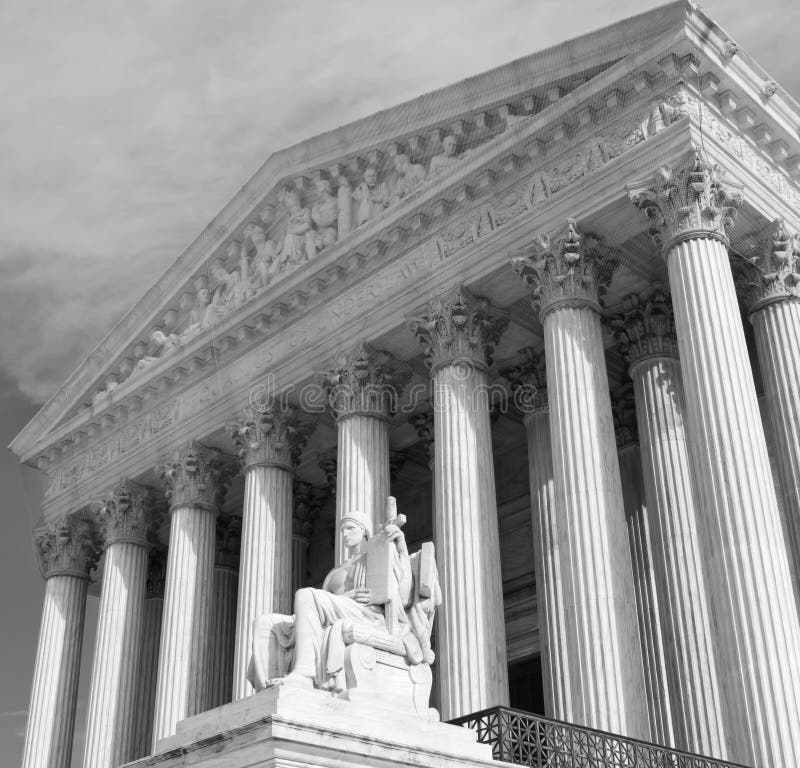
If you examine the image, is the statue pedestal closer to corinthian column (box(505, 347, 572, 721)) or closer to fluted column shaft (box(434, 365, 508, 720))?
fluted column shaft (box(434, 365, 508, 720))

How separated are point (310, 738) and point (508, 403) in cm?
1571

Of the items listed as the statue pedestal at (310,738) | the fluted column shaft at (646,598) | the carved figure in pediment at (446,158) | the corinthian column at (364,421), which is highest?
the carved figure in pediment at (446,158)

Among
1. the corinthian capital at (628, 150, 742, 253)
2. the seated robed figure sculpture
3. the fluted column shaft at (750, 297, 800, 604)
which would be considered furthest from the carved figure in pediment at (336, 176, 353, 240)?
the seated robed figure sculpture

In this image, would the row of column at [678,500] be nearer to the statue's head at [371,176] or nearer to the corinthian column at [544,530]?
the corinthian column at [544,530]

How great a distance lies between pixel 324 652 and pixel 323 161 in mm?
16656

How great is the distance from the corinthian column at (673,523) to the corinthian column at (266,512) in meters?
7.81

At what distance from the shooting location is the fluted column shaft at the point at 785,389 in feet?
62.7

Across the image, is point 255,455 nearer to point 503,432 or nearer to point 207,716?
point 503,432

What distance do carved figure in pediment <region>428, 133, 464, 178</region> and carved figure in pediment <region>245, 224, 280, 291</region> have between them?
5.34 meters

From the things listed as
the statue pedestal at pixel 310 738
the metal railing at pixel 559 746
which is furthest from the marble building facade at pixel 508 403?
the statue pedestal at pixel 310 738

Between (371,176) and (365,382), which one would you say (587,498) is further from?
(371,176)

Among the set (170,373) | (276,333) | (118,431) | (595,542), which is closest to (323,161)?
(276,333)

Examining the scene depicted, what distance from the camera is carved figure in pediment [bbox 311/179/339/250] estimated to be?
2586cm

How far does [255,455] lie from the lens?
A: 84.4ft
